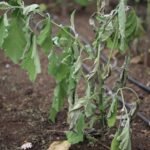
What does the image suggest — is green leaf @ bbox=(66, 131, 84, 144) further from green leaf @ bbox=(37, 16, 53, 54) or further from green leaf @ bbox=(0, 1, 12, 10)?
green leaf @ bbox=(0, 1, 12, 10)

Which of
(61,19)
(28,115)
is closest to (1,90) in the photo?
(28,115)

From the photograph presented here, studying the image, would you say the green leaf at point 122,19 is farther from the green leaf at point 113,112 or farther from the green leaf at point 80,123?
the green leaf at point 80,123

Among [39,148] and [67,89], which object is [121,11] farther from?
[39,148]

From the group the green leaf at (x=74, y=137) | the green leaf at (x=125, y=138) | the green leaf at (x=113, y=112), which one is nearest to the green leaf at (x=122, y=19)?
the green leaf at (x=113, y=112)

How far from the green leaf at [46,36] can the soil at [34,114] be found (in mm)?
565

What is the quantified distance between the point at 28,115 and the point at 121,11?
3.53 feet

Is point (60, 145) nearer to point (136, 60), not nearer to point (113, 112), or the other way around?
point (113, 112)

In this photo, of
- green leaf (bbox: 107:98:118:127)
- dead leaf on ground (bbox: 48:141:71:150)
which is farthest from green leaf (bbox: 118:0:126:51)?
dead leaf on ground (bbox: 48:141:71:150)

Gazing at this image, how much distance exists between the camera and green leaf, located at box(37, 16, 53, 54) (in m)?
2.09

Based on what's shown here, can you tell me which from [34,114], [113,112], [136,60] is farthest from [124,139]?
[136,60]

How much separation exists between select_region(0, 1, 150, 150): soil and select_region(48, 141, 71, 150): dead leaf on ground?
→ 0.07 metres

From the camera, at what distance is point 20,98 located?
310 centimetres

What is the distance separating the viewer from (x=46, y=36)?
2104 mm

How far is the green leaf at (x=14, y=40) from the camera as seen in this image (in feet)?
6.62
